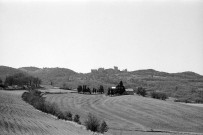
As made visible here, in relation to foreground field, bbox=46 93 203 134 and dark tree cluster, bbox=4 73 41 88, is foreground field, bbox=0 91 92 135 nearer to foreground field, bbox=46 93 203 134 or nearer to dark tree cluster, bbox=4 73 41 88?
foreground field, bbox=46 93 203 134

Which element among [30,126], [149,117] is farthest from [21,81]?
[30,126]

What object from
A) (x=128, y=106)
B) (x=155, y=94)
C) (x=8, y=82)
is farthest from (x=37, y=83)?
(x=128, y=106)

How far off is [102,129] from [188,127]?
2467 centimetres

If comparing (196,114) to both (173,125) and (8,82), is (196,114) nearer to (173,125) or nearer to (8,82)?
(173,125)

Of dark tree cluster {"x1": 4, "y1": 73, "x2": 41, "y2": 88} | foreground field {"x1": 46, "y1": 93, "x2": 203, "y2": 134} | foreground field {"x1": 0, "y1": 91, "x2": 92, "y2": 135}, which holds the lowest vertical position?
foreground field {"x1": 46, "y1": 93, "x2": 203, "y2": 134}

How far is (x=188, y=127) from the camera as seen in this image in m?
52.6

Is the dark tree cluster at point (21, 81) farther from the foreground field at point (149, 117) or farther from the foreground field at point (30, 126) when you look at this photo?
the foreground field at point (30, 126)

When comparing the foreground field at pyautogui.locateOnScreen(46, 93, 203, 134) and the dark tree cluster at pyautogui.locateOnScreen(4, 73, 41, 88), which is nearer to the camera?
the foreground field at pyautogui.locateOnScreen(46, 93, 203, 134)

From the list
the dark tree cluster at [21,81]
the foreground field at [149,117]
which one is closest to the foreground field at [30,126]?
the foreground field at [149,117]

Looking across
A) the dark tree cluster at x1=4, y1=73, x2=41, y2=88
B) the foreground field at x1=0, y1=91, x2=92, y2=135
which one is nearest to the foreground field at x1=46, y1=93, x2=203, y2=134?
the foreground field at x1=0, y1=91, x2=92, y2=135

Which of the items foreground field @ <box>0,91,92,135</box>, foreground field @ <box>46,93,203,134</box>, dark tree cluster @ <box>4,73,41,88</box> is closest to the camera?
foreground field @ <box>0,91,92,135</box>

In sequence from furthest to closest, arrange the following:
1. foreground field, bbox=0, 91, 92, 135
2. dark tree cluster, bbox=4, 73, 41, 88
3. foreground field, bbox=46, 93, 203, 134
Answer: dark tree cluster, bbox=4, 73, 41, 88, foreground field, bbox=46, 93, 203, 134, foreground field, bbox=0, 91, 92, 135

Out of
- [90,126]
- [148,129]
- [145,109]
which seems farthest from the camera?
[145,109]

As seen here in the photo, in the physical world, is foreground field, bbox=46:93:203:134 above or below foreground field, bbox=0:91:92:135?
below
